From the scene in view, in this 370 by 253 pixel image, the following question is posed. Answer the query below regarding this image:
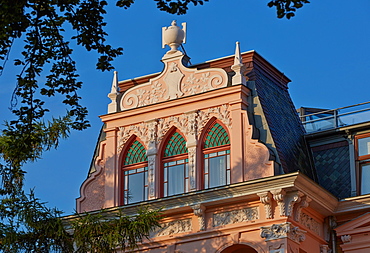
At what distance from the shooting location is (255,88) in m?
28.5

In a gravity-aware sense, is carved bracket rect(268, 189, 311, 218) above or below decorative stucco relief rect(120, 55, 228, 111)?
below

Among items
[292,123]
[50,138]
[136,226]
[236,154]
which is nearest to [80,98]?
[136,226]

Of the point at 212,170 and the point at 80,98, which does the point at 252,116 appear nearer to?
the point at 212,170

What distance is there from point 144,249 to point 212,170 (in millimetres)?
2918

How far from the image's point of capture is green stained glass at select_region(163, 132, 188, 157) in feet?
94.2

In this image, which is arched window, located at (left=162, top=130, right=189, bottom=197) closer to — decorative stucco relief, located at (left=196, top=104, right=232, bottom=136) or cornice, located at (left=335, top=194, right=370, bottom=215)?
decorative stucco relief, located at (left=196, top=104, right=232, bottom=136)

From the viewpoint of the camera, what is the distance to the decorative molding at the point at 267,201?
85.5 ft

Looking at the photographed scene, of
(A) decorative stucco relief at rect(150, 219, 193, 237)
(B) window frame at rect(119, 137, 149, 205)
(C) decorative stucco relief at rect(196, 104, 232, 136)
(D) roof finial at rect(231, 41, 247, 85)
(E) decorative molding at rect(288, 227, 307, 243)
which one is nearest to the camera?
(E) decorative molding at rect(288, 227, 307, 243)

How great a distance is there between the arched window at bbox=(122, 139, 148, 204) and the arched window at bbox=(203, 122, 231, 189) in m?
1.96

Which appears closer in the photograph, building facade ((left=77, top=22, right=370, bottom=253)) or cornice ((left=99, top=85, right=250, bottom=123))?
building facade ((left=77, top=22, right=370, bottom=253))

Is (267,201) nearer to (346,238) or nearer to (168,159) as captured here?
(346,238)

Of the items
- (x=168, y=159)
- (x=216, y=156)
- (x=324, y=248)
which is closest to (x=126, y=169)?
(x=168, y=159)

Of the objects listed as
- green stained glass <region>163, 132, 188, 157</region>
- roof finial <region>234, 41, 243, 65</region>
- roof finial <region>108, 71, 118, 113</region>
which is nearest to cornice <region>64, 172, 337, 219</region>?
green stained glass <region>163, 132, 188, 157</region>

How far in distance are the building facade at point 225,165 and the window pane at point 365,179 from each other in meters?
0.06
